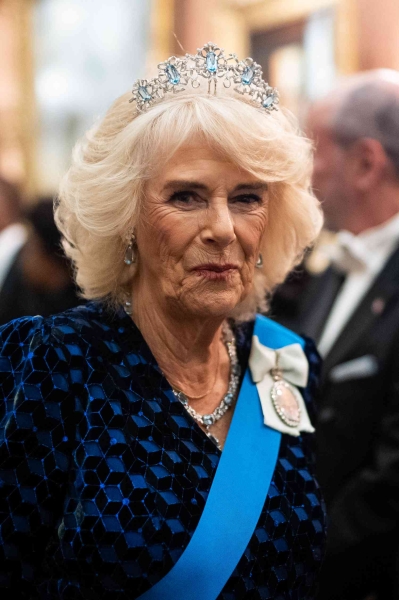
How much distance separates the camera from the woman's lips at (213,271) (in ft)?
5.52

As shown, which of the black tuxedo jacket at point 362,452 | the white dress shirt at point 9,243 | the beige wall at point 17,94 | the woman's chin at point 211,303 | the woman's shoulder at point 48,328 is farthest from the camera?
the beige wall at point 17,94

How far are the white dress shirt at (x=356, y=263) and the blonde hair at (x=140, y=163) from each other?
3.61ft

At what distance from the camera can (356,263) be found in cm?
304

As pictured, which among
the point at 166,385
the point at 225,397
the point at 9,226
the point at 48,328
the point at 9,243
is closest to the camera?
the point at 48,328

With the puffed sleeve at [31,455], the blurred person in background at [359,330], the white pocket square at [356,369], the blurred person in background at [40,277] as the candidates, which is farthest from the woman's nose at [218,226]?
the blurred person in background at [40,277]

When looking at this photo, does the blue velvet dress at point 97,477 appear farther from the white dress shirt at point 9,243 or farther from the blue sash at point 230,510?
the white dress shirt at point 9,243

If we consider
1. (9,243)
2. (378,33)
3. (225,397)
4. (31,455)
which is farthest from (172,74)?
(9,243)

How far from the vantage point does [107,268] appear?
1823 mm

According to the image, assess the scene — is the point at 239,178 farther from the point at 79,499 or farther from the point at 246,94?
the point at 79,499

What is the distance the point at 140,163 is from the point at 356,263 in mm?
1587

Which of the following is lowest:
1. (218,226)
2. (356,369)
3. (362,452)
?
(362,452)

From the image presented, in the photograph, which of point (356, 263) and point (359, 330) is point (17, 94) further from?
point (359, 330)

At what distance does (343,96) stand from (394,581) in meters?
1.97

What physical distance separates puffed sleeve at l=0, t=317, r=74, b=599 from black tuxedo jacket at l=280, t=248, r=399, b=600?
4.38ft
